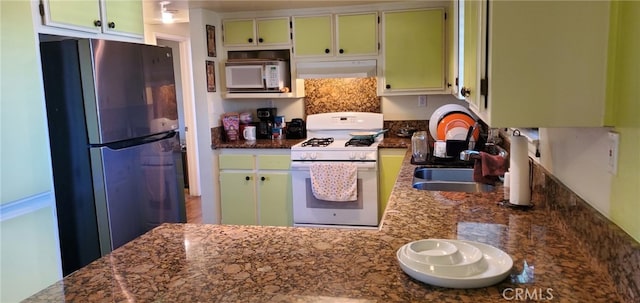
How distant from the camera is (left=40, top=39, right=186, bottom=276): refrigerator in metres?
2.45

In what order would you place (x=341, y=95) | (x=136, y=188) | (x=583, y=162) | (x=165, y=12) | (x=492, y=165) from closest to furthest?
(x=583, y=162), (x=492, y=165), (x=136, y=188), (x=165, y=12), (x=341, y=95)

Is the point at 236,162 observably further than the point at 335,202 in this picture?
Yes

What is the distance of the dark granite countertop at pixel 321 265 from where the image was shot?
1099 millimetres

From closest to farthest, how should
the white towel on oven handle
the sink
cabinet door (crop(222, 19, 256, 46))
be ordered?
1. the sink
2. the white towel on oven handle
3. cabinet door (crop(222, 19, 256, 46))

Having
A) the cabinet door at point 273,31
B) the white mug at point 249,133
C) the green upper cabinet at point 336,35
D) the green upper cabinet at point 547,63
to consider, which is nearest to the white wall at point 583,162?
the green upper cabinet at point 547,63

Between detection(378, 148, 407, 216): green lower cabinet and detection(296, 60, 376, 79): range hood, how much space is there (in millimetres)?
690

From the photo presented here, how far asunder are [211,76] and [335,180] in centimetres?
147

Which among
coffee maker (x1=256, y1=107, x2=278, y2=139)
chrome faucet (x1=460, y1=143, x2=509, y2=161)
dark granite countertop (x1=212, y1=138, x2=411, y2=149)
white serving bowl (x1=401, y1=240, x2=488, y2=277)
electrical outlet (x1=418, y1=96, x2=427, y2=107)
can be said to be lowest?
white serving bowl (x1=401, y1=240, x2=488, y2=277)

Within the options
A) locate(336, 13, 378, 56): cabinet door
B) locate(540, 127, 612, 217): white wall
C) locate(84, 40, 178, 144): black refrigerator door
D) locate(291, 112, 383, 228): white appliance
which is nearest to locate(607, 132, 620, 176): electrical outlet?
locate(540, 127, 612, 217): white wall

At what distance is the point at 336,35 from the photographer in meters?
3.94

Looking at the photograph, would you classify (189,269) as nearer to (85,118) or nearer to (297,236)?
(297,236)

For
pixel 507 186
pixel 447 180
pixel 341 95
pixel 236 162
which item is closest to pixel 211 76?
pixel 236 162

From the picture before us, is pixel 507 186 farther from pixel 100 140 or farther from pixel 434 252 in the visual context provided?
pixel 100 140

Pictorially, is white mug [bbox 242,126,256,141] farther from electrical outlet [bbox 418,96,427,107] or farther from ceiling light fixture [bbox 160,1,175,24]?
electrical outlet [bbox 418,96,427,107]
